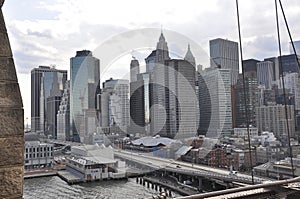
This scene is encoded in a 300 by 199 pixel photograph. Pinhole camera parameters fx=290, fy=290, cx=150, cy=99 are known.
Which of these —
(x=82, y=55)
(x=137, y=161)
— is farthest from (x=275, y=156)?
(x=82, y=55)

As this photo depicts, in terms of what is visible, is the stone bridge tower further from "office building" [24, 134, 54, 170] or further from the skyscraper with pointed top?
"office building" [24, 134, 54, 170]

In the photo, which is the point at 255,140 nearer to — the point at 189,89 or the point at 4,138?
the point at 189,89

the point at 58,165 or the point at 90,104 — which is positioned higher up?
the point at 90,104

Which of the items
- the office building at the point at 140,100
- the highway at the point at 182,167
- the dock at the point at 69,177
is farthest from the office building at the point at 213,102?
the dock at the point at 69,177

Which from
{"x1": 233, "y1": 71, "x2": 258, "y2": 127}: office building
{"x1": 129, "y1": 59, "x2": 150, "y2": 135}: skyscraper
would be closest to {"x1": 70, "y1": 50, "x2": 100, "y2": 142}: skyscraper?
{"x1": 129, "y1": 59, "x2": 150, "y2": 135}: skyscraper

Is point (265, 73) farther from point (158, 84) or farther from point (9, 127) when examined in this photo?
point (9, 127)

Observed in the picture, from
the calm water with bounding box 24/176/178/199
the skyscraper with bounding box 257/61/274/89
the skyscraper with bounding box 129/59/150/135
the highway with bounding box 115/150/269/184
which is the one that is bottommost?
the calm water with bounding box 24/176/178/199
